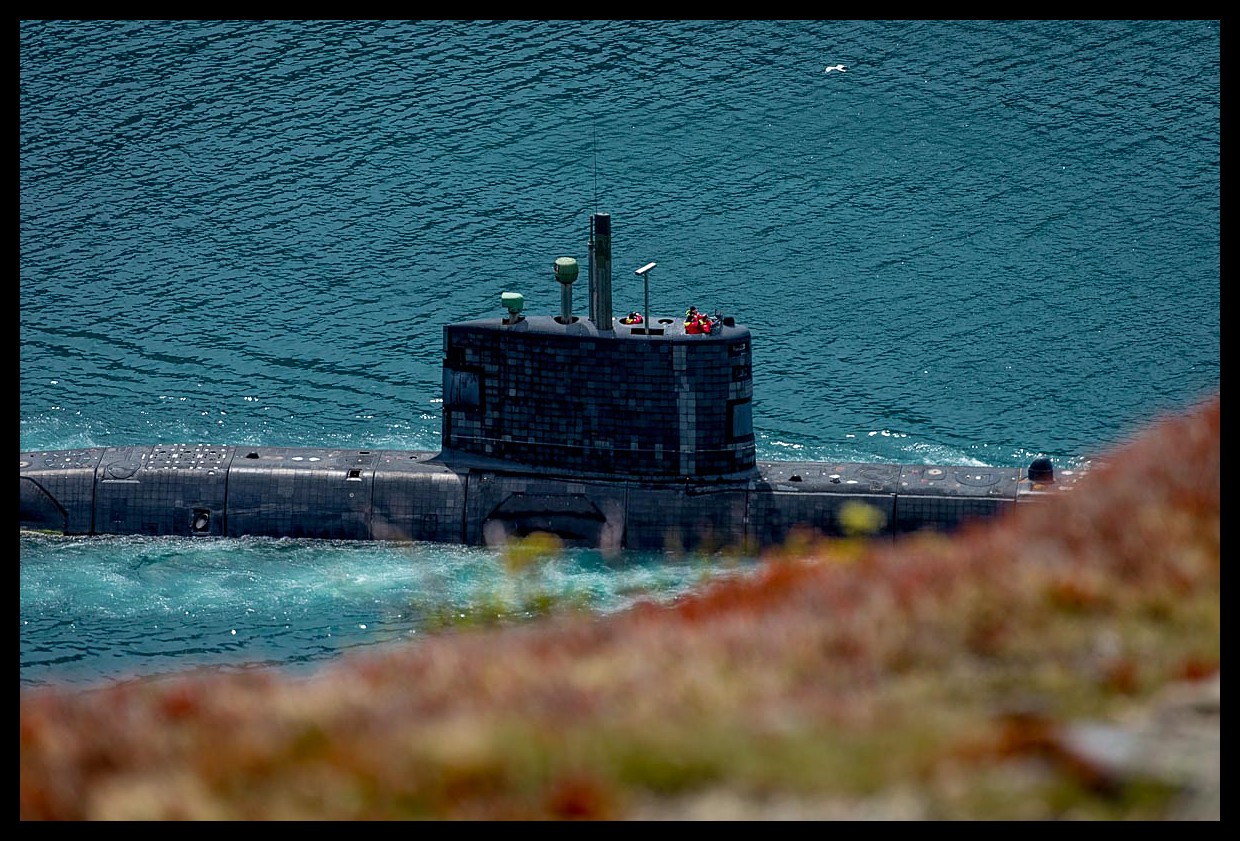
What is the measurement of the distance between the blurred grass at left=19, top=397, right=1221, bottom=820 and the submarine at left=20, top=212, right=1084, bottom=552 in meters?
21.6

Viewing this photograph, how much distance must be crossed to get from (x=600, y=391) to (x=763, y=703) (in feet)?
81.4

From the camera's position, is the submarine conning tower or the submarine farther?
the submarine

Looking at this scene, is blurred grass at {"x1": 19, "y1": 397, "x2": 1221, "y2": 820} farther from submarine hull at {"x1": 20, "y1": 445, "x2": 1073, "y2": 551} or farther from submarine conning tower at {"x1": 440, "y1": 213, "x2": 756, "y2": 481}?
submarine hull at {"x1": 20, "y1": 445, "x2": 1073, "y2": 551}

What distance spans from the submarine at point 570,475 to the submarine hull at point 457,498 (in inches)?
1.5

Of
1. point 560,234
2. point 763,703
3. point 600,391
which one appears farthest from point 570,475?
point 763,703

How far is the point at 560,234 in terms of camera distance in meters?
57.4

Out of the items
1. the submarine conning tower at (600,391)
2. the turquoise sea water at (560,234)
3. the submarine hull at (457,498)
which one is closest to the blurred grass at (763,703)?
the turquoise sea water at (560,234)

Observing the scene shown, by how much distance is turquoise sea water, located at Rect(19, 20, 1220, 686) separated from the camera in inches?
1757

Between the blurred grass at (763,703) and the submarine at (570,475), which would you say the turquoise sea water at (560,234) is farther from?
the blurred grass at (763,703)

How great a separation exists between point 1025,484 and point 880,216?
20.3 m

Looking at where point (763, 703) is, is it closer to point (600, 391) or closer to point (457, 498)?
point (600, 391)

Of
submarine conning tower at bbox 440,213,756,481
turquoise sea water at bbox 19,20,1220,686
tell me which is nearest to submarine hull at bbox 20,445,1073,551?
submarine conning tower at bbox 440,213,756,481

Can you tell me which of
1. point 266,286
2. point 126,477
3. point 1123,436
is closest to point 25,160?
point 266,286
